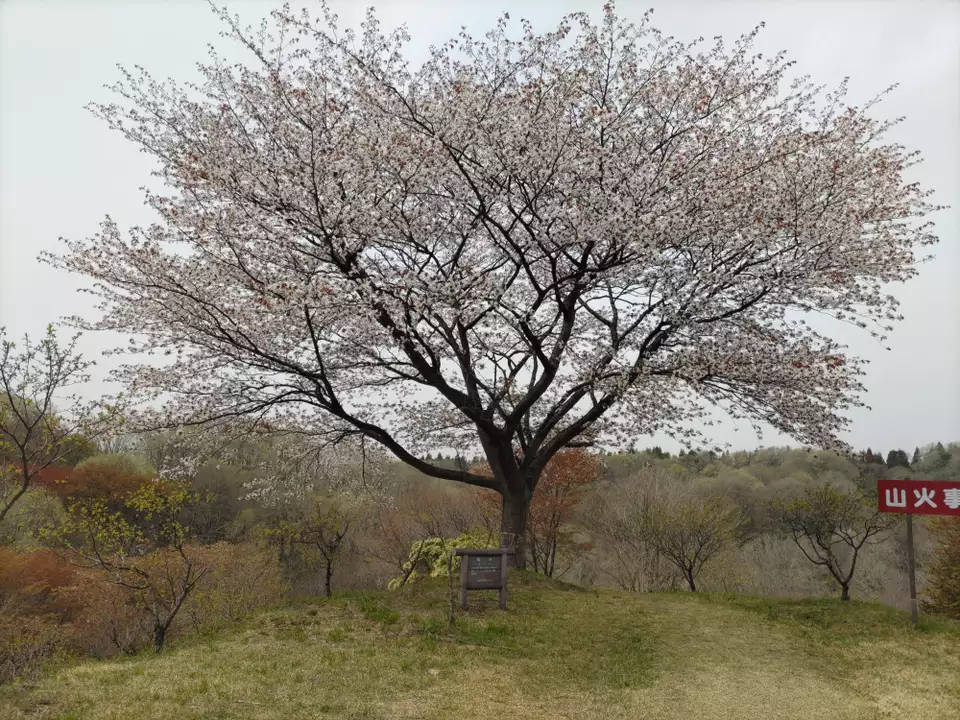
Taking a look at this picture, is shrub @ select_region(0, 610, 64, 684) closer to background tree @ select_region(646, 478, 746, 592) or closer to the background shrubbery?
the background shrubbery

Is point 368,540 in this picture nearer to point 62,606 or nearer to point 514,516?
point 62,606

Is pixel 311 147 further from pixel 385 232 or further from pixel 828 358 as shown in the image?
pixel 828 358

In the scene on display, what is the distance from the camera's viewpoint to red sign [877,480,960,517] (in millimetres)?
9289

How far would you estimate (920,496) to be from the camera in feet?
31.2

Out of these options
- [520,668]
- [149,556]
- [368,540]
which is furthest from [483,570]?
[368,540]

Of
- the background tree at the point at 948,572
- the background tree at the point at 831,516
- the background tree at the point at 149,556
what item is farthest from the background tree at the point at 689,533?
the background tree at the point at 149,556

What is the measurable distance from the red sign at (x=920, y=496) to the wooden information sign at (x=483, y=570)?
567 cm

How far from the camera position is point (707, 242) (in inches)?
402

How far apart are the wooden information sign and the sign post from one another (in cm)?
567

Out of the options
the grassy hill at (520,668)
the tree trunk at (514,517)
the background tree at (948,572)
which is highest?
the tree trunk at (514,517)

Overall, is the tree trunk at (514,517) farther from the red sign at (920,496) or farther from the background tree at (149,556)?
the red sign at (920,496)

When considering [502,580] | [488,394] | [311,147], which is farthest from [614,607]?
[311,147]

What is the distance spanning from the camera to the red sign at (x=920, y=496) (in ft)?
30.5

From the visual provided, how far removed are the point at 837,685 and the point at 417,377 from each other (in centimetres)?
736
